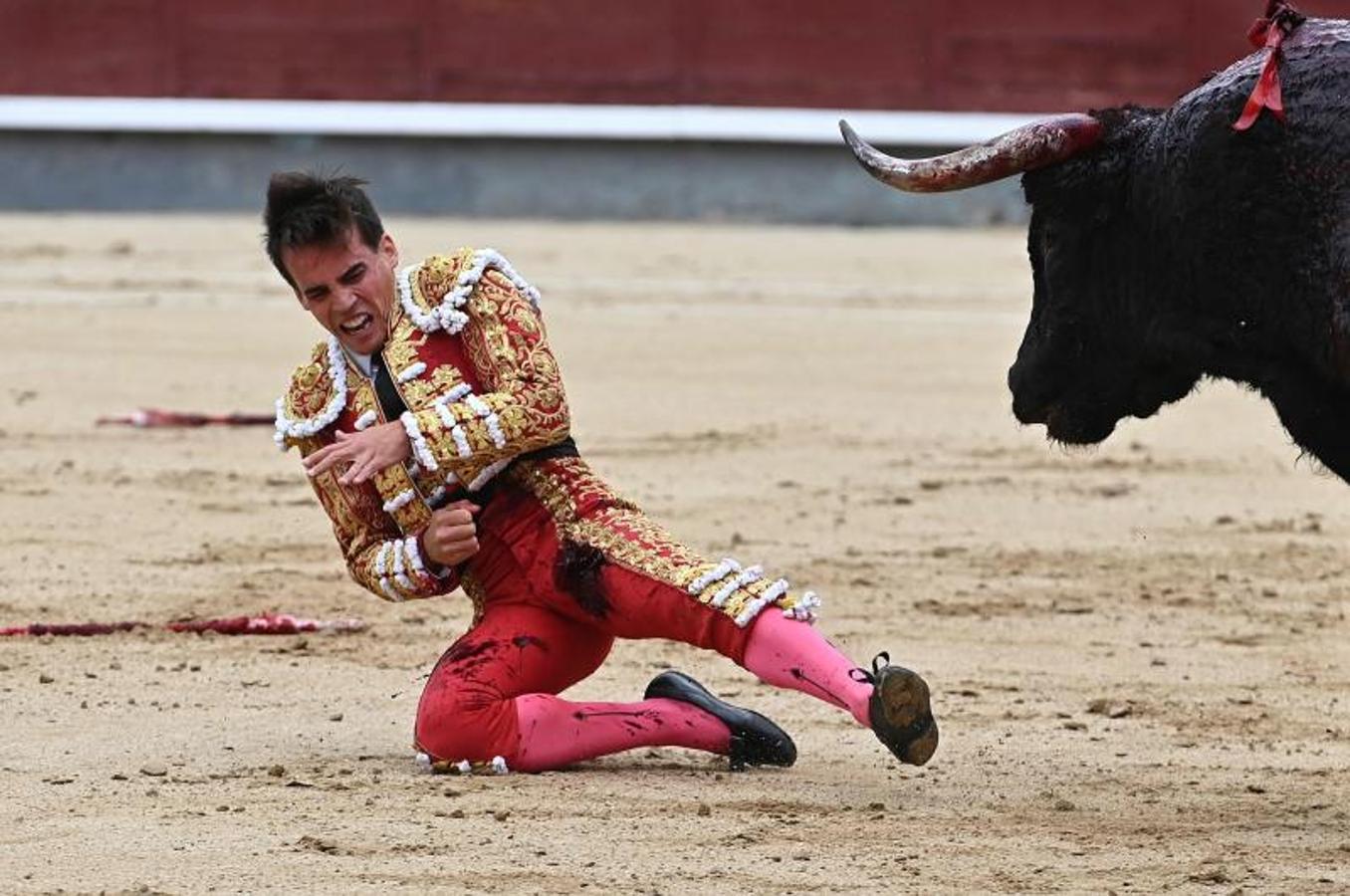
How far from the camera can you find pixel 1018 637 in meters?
4.20

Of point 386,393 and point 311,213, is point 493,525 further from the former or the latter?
point 311,213

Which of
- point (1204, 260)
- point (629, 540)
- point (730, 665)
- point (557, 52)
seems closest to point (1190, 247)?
point (1204, 260)

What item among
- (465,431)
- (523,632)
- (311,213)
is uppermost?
(311,213)

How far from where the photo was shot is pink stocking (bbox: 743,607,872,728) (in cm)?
314

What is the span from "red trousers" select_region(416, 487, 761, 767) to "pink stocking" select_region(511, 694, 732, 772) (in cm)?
2

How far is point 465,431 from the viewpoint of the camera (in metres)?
3.22

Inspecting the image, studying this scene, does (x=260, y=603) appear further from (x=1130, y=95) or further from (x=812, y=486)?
(x=1130, y=95)

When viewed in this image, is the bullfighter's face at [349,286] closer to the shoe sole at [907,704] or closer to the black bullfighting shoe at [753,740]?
the black bullfighting shoe at [753,740]

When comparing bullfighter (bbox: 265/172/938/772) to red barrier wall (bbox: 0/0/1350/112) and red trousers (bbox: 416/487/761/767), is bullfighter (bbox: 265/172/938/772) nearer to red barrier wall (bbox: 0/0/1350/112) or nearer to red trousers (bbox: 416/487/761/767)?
red trousers (bbox: 416/487/761/767)

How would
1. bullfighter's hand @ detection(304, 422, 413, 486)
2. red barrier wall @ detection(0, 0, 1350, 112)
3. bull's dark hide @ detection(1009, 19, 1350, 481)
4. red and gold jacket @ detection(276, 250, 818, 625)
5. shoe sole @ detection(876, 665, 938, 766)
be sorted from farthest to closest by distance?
1. red barrier wall @ detection(0, 0, 1350, 112)
2. red and gold jacket @ detection(276, 250, 818, 625)
3. bullfighter's hand @ detection(304, 422, 413, 486)
4. shoe sole @ detection(876, 665, 938, 766)
5. bull's dark hide @ detection(1009, 19, 1350, 481)

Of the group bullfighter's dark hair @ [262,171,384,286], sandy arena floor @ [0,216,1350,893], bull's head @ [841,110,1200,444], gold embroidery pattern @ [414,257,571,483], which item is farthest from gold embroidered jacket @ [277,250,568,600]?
bull's head @ [841,110,1200,444]

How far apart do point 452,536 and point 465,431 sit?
0.13 m

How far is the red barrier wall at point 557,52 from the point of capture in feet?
37.0

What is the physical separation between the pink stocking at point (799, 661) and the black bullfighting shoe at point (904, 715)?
0.09 metres
